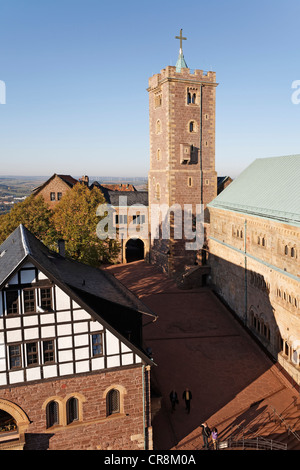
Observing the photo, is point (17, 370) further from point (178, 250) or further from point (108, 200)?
point (108, 200)

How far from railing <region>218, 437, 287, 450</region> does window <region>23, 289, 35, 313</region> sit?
1163 cm

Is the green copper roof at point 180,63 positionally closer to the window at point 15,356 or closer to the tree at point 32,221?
the tree at point 32,221

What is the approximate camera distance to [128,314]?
67.4 feet

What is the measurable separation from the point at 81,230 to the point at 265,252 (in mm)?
19112

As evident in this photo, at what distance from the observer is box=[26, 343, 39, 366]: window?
55.2 feet

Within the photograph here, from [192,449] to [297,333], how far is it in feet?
34.4

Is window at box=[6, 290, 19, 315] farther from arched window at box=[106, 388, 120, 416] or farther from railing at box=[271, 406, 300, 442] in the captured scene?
railing at box=[271, 406, 300, 442]

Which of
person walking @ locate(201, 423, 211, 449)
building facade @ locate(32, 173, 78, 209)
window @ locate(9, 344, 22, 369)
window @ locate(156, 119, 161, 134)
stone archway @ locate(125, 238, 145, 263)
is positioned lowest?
person walking @ locate(201, 423, 211, 449)

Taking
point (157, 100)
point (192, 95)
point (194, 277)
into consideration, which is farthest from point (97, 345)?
point (157, 100)

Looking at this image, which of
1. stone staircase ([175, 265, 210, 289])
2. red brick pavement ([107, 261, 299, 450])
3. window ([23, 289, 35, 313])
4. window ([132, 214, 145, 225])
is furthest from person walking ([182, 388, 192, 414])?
Answer: window ([132, 214, 145, 225])

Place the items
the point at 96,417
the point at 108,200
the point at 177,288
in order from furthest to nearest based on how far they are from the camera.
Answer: the point at 108,200 < the point at 177,288 < the point at 96,417

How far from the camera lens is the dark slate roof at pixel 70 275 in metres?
16.5

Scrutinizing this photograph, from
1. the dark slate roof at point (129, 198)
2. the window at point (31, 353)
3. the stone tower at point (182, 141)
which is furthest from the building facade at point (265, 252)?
the dark slate roof at point (129, 198)

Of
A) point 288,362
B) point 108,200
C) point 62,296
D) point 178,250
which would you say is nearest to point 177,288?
point 178,250
